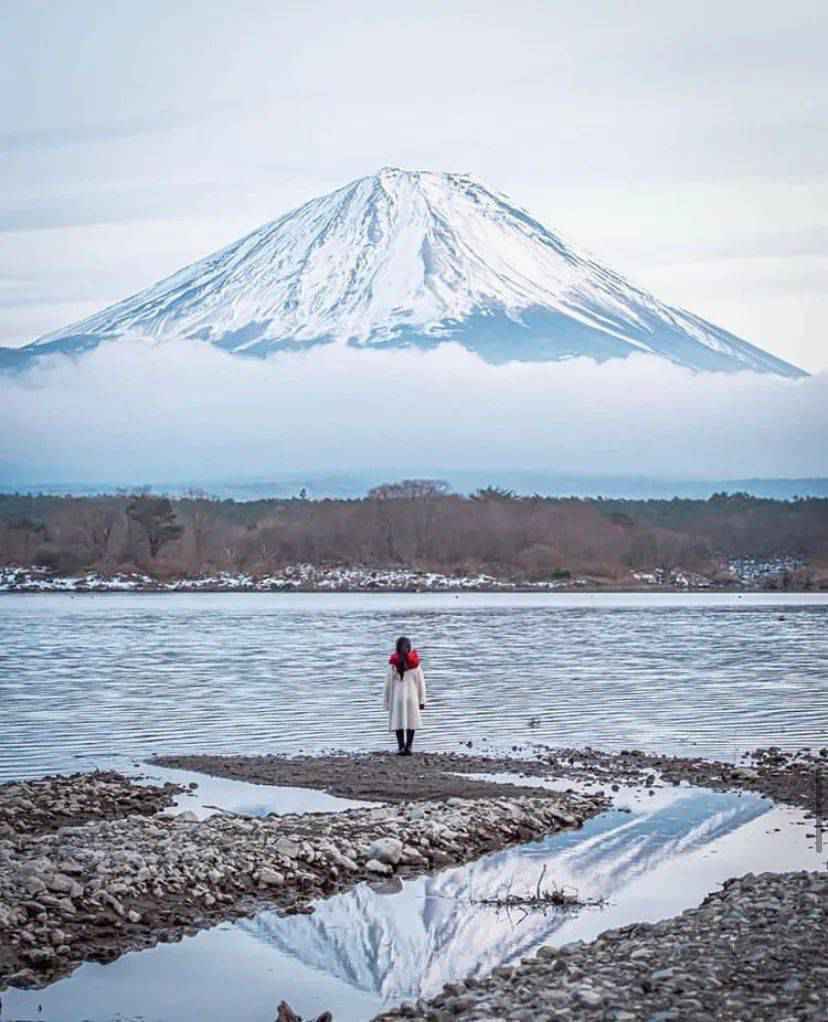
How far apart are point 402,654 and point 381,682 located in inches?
477

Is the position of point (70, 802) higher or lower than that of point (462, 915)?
higher

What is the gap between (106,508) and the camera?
117 m

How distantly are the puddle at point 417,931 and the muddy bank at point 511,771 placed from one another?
171 cm

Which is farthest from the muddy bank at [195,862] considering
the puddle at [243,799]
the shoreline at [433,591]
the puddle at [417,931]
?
the shoreline at [433,591]

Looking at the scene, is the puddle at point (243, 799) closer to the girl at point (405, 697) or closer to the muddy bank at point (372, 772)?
the muddy bank at point (372, 772)

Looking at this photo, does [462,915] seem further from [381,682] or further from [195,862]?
[381,682]

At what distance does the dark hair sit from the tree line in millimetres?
77631

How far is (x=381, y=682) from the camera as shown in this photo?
30.9 metres

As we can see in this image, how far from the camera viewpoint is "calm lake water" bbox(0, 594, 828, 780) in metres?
21.6

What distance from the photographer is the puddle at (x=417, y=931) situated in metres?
9.52

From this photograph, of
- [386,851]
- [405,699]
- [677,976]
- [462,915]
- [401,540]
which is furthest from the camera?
[401,540]

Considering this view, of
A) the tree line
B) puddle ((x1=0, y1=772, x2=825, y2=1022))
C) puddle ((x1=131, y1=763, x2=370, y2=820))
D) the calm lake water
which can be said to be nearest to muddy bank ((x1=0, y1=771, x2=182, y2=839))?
puddle ((x1=131, y1=763, x2=370, y2=820))

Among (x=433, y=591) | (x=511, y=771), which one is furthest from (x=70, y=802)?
(x=433, y=591)

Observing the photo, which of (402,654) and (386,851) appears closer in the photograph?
(386,851)
